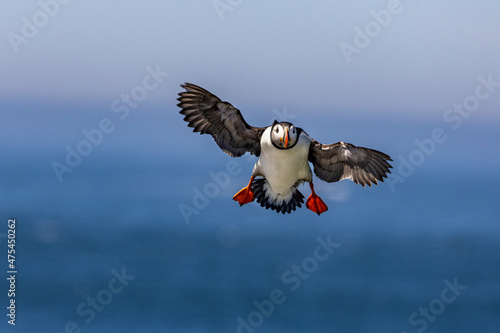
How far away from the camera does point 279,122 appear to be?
21062 millimetres

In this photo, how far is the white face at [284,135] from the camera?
2045 cm

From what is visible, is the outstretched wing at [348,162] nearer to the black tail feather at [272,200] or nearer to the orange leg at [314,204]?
the orange leg at [314,204]

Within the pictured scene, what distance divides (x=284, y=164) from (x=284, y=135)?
4.25 ft

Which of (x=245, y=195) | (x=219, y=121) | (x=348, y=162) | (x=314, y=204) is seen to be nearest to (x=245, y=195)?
(x=245, y=195)

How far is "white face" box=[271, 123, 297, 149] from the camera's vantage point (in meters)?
20.5

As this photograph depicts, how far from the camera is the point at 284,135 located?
67.2 feet

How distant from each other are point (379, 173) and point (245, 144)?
3.79m

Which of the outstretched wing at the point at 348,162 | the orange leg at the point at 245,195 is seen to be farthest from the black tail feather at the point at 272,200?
the outstretched wing at the point at 348,162

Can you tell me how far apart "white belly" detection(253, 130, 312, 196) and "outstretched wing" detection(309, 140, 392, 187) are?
0.44 metres

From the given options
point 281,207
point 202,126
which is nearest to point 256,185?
point 281,207

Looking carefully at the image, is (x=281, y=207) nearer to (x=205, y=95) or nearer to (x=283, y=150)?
(x=283, y=150)

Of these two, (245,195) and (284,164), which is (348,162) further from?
(245,195)

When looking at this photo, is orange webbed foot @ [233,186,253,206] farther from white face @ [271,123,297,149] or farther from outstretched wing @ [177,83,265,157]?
white face @ [271,123,297,149]

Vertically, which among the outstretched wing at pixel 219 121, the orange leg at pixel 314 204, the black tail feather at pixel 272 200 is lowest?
the orange leg at pixel 314 204
